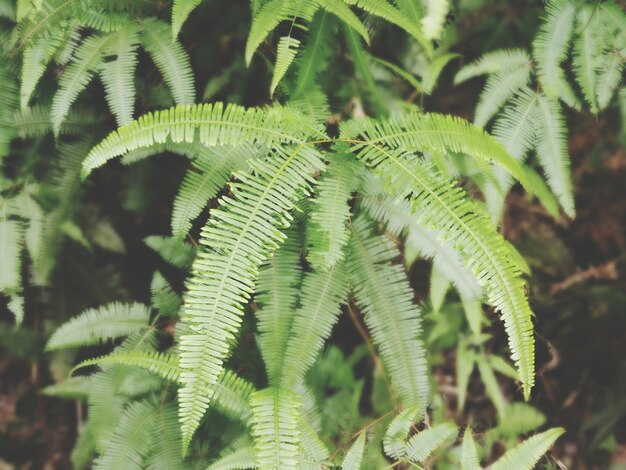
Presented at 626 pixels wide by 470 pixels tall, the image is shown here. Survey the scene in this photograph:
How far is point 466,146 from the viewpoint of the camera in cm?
178

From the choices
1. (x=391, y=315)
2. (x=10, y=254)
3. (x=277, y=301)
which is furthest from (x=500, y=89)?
(x=10, y=254)

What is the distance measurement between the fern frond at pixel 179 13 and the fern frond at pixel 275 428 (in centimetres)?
155

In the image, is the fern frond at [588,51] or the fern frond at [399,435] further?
the fern frond at [588,51]

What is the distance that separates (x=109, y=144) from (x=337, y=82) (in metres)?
1.42

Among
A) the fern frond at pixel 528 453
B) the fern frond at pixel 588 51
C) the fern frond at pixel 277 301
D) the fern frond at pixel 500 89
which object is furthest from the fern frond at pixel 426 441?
the fern frond at pixel 588 51

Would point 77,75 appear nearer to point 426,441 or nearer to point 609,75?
point 426,441

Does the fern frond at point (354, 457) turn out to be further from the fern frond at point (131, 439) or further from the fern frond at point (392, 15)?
the fern frond at point (392, 15)

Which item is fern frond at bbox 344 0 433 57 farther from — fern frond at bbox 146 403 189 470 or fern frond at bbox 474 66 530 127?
fern frond at bbox 146 403 189 470

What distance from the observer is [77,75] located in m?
2.22

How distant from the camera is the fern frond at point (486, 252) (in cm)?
161

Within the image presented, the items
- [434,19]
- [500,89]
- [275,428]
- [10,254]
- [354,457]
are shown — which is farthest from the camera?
[500,89]

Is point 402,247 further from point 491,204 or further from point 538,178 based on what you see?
point 538,178

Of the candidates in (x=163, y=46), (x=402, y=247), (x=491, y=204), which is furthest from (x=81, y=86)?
(x=491, y=204)

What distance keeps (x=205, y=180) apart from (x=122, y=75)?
0.70 meters
